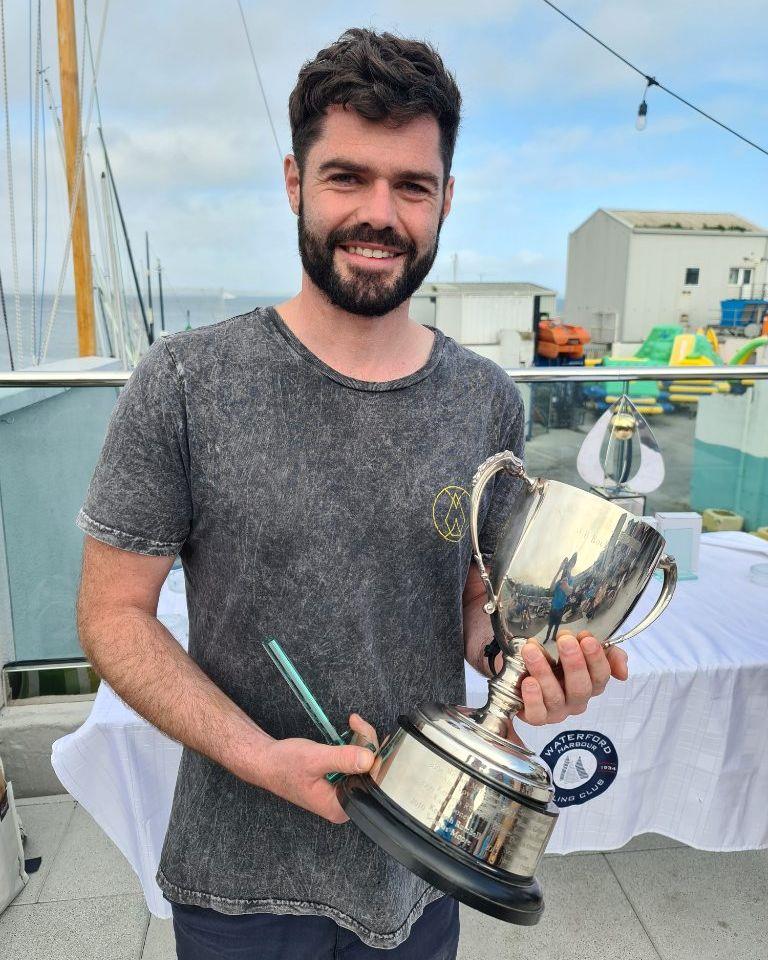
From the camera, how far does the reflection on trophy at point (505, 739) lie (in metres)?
0.76

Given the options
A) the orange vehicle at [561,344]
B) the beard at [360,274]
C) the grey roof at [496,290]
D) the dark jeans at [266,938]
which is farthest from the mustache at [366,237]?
the grey roof at [496,290]

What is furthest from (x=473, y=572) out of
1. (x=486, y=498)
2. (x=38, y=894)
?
(x=38, y=894)

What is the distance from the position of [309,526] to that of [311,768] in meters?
0.30

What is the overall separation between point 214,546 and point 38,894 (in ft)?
6.17

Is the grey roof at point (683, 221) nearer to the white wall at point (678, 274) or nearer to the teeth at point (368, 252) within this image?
the white wall at point (678, 274)

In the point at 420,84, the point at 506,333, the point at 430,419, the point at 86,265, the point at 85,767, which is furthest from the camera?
the point at 506,333

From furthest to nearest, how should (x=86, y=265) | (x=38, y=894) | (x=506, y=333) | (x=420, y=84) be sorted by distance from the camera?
(x=506, y=333) → (x=86, y=265) → (x=38, y=894) → (x=420, y=84)

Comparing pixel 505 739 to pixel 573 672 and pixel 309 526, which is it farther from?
pixel 309 526

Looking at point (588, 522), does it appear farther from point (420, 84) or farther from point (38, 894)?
point (38, 894)

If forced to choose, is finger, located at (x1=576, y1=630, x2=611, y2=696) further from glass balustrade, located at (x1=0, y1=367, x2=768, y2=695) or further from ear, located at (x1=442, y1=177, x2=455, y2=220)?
glass balustrade, located at (x1=0, y1=367, x2=768, y2=695)

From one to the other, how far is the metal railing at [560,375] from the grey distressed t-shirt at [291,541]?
173 cm

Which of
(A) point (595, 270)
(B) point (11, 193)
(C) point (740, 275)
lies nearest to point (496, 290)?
(A) point (595, 270)

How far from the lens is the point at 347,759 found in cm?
77

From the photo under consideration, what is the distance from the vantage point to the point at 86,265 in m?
7.33
